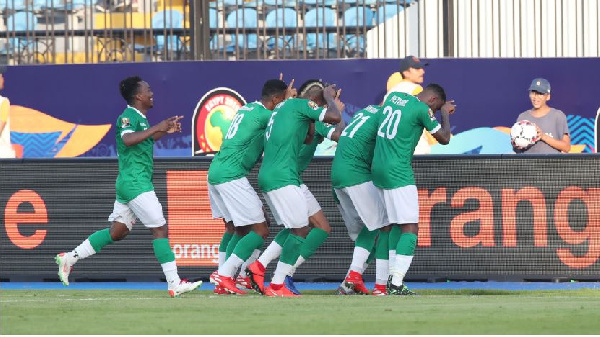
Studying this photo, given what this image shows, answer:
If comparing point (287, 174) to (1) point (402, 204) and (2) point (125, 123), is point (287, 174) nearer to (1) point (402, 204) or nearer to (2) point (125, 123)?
(1) point (402, 204)

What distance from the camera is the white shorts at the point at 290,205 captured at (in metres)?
13.3

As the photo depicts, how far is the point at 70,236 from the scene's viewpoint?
16094 millimetres

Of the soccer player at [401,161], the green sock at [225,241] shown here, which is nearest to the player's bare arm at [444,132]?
the soccer player at [401,161]

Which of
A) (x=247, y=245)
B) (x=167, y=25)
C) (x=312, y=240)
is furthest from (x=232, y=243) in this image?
(x=167, y=25)

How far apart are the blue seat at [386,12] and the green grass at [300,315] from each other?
6.06m

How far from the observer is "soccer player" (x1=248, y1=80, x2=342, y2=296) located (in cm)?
1327

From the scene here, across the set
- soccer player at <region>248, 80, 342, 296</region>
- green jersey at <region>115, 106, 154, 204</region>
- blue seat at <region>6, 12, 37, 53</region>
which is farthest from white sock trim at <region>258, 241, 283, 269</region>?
blue seat at <region>6, 12, 37, 53</region>

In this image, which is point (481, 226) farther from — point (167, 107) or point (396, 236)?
point (167, 107)

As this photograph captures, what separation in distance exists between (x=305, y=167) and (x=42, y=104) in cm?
533

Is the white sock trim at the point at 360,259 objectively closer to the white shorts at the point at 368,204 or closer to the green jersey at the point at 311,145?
→ the white shorts at the point at 368,204

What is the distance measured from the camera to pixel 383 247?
1399 cm

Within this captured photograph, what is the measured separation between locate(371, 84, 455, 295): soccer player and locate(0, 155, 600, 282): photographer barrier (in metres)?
2.10

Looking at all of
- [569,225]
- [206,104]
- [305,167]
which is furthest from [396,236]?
[206,104]

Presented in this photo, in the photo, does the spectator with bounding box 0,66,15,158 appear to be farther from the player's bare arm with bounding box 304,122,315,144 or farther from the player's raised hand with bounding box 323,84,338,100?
the player's raised hand with bounding box 323,84,338,100
